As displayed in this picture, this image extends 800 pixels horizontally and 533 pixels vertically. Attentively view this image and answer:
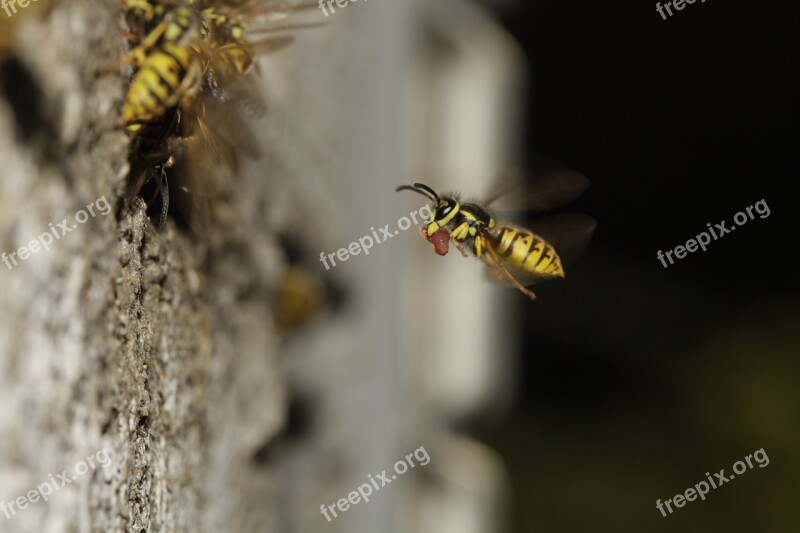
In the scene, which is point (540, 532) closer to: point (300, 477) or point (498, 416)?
point (498, 416)

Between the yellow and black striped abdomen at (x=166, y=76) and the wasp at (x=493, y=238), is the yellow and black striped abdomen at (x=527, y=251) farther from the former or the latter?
the yellow and black striped abdomen at (x=166, y=76)

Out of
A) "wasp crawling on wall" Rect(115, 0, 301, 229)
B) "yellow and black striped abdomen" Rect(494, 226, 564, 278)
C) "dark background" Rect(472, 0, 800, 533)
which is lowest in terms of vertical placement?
"dark background" Rect(472, 0, 800, 533)

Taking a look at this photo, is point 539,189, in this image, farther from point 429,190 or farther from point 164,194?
point 164,194

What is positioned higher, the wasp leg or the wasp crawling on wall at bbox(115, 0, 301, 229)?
the wasp crawling on wall at bbox(115, 0, 301, 229)

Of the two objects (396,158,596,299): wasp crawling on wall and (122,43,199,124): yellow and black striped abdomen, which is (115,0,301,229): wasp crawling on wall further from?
(396,158,596,299): wasp crawling on wall

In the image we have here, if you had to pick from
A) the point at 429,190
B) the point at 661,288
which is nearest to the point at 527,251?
the point at 429,190

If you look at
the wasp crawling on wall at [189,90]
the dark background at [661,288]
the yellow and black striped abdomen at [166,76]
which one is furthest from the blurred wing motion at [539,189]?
the dark background at [661,288]

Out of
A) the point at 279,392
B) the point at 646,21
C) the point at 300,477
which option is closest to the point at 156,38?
the point at 279,392

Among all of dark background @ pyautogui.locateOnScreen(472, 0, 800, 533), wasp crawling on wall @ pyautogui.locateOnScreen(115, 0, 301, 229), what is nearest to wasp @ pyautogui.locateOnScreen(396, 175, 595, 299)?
wasp crawling on wall @ pyautogui.locateOnScreen(115, 0, 301, 229)
